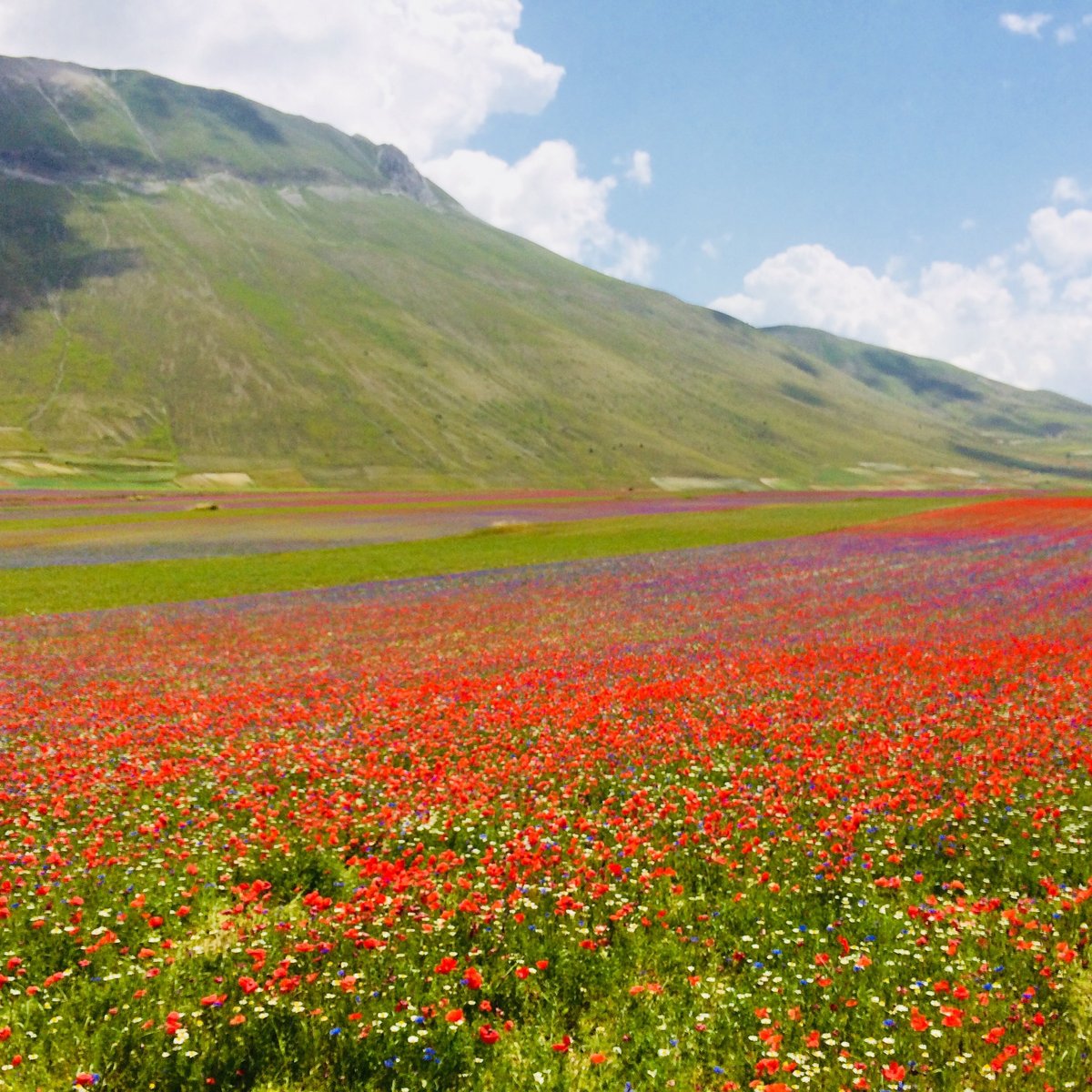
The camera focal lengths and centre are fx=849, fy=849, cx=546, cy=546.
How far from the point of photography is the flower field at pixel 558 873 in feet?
23.6

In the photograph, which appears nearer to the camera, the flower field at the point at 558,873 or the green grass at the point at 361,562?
the flower field at the point at 558,873

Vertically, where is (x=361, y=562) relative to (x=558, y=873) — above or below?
below

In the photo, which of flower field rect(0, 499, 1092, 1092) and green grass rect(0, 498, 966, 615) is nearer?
flower field rect(0, 499, 1092, 1092)

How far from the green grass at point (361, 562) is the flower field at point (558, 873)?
67.1ft

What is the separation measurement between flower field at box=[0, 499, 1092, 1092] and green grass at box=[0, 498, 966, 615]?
2045 cm

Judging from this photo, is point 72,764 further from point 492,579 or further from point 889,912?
point 492,579

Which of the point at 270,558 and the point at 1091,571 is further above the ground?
the point at 1091,571

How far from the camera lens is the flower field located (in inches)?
283

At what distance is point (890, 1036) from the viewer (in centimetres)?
712

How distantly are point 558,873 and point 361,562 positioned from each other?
1852 inches

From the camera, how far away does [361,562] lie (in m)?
55.9

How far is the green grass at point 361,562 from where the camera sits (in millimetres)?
43094

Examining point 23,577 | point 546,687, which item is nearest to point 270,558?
point 23,577

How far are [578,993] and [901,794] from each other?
22.0 feet
